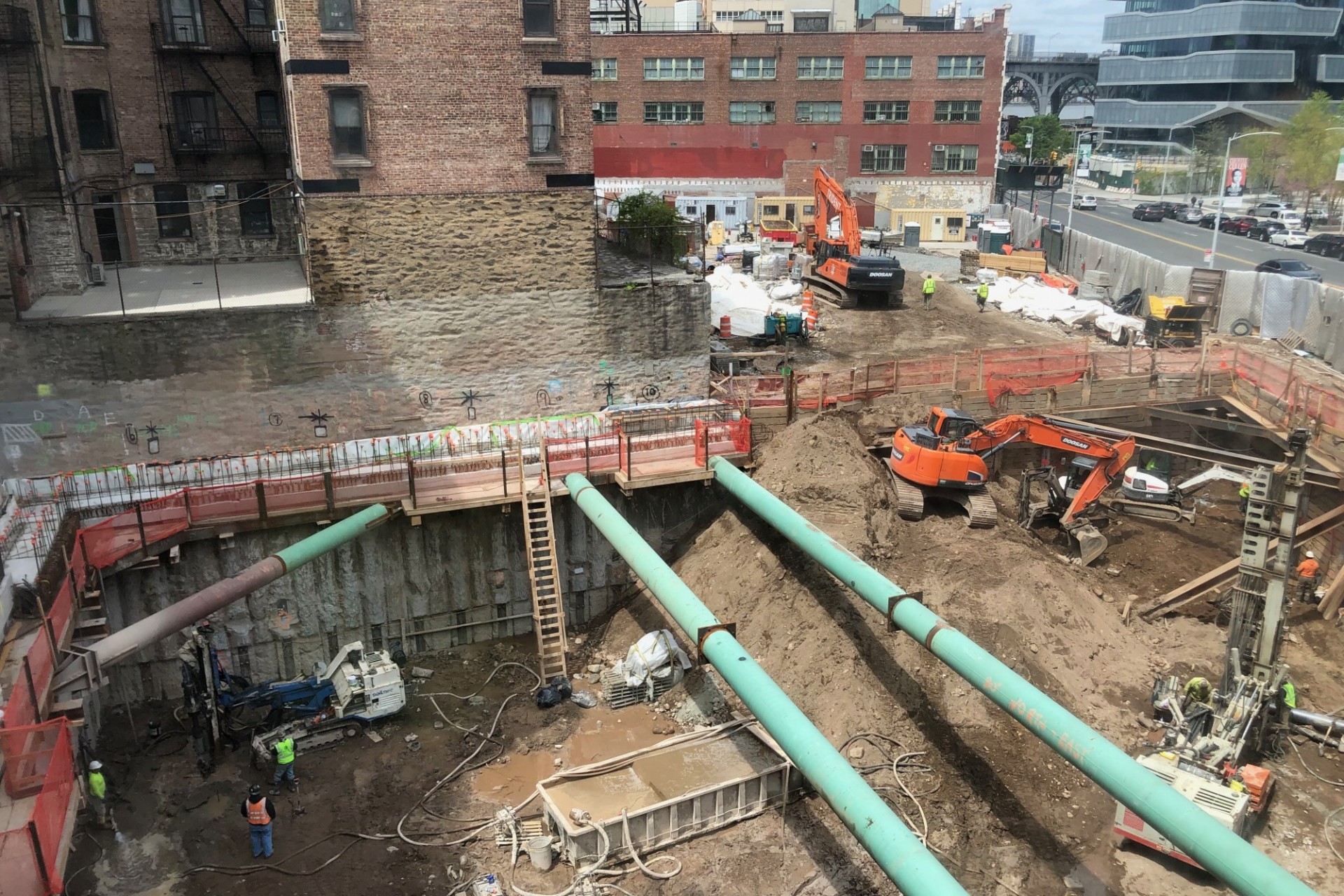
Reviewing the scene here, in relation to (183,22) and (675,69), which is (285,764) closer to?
(183,22)

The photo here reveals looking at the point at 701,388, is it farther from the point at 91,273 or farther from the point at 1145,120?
the point at 1145,120

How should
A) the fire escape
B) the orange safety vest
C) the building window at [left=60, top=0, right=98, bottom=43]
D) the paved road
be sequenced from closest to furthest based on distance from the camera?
the orange safety vest < the building window at [left=60, top=0, right=98, bottom=43] < the fire escape < the paved road

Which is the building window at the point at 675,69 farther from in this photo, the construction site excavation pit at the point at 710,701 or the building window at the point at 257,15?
the construction site excavation pit at the point at 710,701

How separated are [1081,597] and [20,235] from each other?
2824cm

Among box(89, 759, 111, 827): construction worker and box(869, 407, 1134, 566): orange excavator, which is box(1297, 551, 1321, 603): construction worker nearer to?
box(869, 407, 1134, 566): orange excavator

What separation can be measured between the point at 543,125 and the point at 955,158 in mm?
45004

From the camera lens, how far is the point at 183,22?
1251 inches

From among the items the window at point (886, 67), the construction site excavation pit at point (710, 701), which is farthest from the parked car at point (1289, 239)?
the construction site excavation pit at point (710, 701)

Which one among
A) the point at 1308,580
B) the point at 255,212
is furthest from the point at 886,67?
the point at 1308,580

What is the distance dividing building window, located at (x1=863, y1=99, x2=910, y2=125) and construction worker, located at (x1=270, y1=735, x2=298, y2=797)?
2225 inches

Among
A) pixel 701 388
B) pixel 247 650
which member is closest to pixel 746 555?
pixel 701 388

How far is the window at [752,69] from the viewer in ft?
209

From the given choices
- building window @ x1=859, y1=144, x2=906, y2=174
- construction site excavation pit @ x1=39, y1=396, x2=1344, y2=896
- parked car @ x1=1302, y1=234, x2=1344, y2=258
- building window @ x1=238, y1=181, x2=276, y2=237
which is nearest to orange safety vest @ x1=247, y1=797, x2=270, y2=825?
construction site excavation pit @ x1=39, y1=396, x2=1344, y2=896

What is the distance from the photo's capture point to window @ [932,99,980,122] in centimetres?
6475
